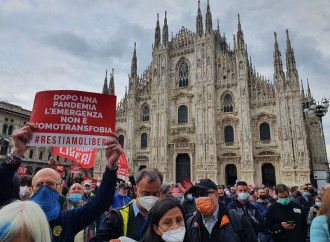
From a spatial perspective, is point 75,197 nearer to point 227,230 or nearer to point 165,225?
point 227,230

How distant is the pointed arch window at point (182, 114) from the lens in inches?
1085

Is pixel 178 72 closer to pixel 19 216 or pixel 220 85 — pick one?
pixel 220 85

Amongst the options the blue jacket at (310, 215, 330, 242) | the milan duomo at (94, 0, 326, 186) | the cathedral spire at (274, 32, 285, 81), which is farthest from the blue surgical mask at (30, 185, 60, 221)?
the cathedral spire at (274, 32, 285, 81)

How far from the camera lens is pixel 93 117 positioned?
10.2ft

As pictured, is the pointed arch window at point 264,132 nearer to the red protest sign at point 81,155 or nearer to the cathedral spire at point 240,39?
the cathedral spire at point 240,39

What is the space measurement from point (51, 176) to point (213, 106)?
23.6m

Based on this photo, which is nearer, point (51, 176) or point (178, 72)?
point (51, 176)

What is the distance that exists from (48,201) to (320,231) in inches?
118

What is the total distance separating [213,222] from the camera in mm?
3334

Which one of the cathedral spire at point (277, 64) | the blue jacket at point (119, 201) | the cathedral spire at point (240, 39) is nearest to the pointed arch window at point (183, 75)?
the cathedral spire at point (240, 39)

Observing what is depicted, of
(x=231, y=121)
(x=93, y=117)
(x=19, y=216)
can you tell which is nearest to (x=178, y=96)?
(x=231, y=121)

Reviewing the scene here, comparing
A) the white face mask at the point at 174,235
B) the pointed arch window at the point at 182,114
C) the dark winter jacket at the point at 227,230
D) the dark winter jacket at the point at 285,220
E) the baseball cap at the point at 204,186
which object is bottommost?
the dark winter jacket at the point at 285,220

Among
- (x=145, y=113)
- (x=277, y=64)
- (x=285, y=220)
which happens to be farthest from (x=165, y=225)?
(x=145, y=113)

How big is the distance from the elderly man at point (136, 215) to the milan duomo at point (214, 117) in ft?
70.4
